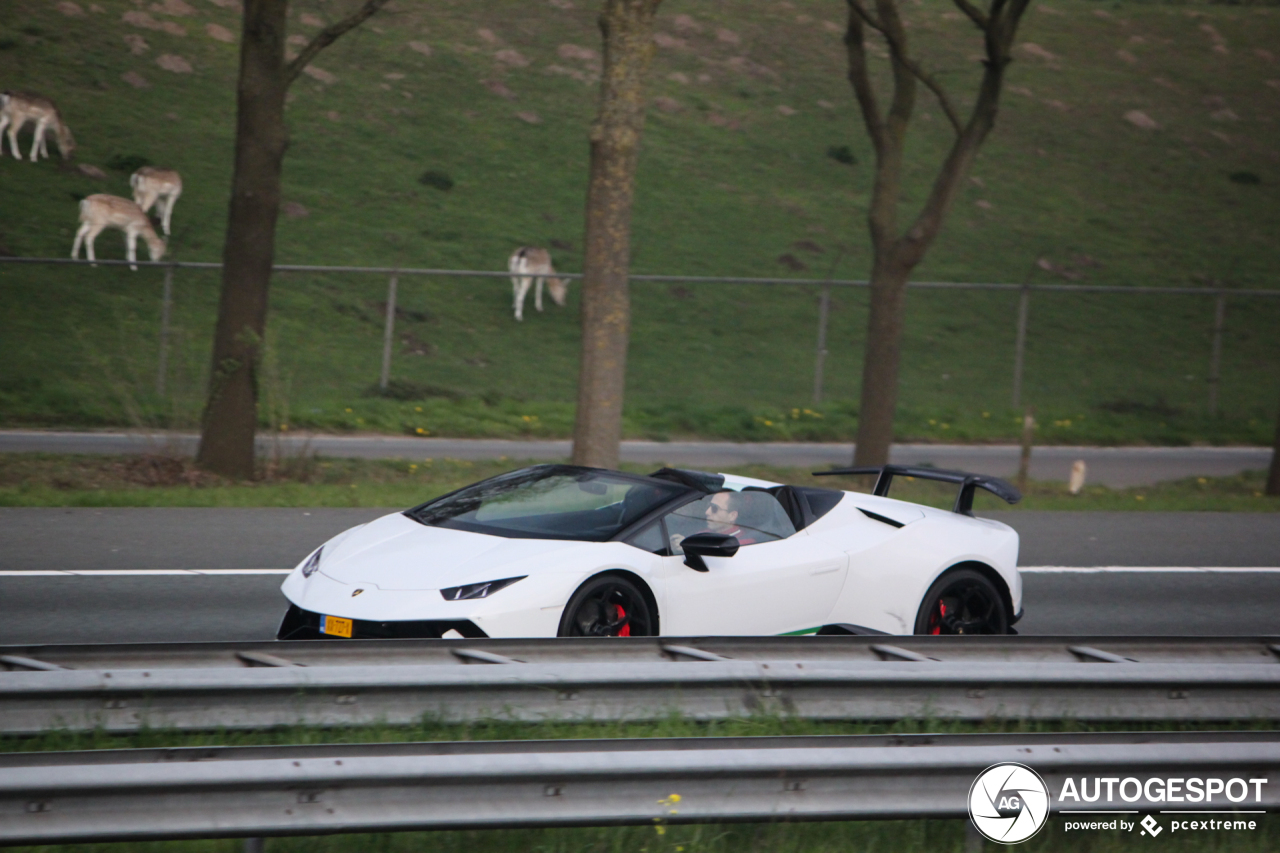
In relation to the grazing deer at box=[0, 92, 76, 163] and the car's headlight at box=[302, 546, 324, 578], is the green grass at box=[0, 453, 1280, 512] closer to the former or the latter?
the car's headlight at box=[302, 546, 324, 578]

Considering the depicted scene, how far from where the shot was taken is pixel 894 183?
14594mm

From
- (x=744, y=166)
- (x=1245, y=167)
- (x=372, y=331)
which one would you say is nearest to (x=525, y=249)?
(x=372, y=331)

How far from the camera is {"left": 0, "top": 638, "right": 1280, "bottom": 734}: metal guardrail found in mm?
4539

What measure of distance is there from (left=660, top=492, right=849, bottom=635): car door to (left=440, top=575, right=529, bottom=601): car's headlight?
92 cm

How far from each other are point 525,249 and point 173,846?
2317 centimetres

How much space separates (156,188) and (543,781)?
82.1 feet

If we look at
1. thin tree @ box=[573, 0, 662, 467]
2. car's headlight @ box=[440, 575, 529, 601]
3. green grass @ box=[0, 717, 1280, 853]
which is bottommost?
green grass @ box=[0, 717, 1280, 853]

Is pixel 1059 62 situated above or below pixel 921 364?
above

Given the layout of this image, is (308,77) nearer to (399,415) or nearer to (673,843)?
(399,415)

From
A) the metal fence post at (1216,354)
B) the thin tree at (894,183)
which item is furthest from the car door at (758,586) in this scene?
the metal fence post at (1216,354)

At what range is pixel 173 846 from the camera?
13.5 feet

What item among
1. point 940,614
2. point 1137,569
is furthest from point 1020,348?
point 940,614

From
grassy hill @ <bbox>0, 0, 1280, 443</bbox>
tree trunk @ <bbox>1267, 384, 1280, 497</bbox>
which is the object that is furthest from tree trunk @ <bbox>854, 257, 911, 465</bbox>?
grassy hill @ <bbox>0, 0, 1280, 443</bbox>

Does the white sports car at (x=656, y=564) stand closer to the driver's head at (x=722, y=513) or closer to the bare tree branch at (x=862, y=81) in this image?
the driver's head at (x=722, y=513)
